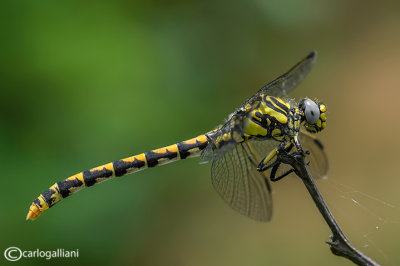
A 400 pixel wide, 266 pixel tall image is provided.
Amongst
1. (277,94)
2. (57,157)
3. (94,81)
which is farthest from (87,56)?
(277,94)

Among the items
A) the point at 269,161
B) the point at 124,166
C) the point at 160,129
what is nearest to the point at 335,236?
the point at 269,161

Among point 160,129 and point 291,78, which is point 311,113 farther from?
point 160,129

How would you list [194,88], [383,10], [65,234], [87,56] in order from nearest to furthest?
[65,234] → [87,56] → [194,88] → [383,10]

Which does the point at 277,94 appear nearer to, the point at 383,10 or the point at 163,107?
the point at 163,107

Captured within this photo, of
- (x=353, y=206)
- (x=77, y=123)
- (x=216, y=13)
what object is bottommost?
(x=353, y=206)

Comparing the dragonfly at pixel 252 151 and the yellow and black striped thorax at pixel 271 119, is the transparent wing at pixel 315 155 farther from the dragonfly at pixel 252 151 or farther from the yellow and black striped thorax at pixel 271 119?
the yellow and black striped thorax at pixel 271 119

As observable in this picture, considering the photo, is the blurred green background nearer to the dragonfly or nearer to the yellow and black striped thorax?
the dragonfly

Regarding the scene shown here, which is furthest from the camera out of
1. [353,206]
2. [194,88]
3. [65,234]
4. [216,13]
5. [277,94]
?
[216,13]

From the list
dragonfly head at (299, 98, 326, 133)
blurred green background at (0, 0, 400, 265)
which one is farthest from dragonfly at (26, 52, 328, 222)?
blurred green background at (0, 0, 400, 265)
